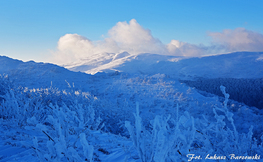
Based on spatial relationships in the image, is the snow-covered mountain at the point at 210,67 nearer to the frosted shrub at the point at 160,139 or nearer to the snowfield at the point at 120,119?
the snowfield at the point at 120,119

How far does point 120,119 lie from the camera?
29.8ft

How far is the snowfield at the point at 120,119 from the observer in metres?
2.06

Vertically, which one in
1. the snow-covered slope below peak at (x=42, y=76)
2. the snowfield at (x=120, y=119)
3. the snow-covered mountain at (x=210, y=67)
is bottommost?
the snowfield at (x=120, y=119)

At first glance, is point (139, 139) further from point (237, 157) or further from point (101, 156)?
point (237, 157)

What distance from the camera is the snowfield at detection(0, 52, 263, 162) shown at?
206 cm

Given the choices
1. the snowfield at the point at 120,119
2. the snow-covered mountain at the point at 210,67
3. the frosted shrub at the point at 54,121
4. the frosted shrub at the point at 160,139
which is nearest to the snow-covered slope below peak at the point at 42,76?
the snowfield at the point at 120,119

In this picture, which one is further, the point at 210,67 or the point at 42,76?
the point at 210,67

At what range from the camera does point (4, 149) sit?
2.94 m

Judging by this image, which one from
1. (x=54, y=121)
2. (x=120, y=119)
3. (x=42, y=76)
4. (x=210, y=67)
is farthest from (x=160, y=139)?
(x=210, y=67)

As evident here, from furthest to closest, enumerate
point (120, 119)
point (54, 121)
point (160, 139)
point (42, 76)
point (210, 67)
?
1. point (210, 67)
2. point (42, 76)
3. point (120, 119)
4. point (54, 121)
5. point (160, 139)

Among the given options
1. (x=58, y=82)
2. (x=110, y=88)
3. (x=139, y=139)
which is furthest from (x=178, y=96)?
(x=58, y=82)

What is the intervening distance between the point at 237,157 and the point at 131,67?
69.7m

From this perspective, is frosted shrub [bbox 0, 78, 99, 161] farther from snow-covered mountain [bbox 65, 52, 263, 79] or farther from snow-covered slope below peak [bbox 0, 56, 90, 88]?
snow-covered mountain [bbox 65, 52, 263, 79]

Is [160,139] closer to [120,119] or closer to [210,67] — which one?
[120,119]
